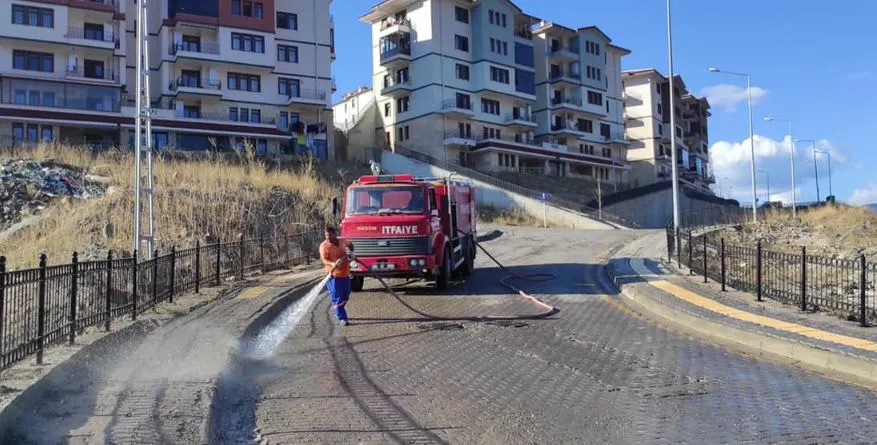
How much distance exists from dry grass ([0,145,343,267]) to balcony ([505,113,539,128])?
44.2 meters

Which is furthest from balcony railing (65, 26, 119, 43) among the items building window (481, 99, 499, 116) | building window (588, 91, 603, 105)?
building window (588, 91, 603, 105)

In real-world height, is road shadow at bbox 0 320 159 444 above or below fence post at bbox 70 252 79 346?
below

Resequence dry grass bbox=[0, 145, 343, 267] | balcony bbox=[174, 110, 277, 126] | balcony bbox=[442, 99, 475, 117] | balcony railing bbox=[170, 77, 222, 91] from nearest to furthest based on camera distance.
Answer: dry grass bbox=[0, 145, 343, 267], balcony bbox=[174, 110, 277, 126], balcony railing bbox=[170, 77, 222, 91], balcony bbox=[442, 99, 475, 117]

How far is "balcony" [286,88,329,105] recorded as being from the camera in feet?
210

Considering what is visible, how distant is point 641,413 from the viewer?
6531 mm

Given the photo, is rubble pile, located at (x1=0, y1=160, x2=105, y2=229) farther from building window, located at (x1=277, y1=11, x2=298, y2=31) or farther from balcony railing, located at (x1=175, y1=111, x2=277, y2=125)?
building window, located at (x1=277, y1=11, x2=298, y2=31)

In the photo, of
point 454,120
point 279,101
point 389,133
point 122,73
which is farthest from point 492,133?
point 122,73

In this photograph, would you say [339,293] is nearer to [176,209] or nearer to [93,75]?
[176,209]

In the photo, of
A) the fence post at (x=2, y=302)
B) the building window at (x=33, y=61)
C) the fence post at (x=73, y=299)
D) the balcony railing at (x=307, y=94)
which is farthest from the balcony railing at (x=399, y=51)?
the fence post at (x=2, y=302)

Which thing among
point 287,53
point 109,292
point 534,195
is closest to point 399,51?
point 287,53

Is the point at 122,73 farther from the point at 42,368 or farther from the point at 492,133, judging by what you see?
the point at 42,368

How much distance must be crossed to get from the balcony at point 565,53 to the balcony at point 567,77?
1.67 metres

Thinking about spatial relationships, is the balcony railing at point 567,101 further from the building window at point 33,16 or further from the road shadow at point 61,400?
the road shadow at point 61,400

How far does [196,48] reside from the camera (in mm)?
60531
